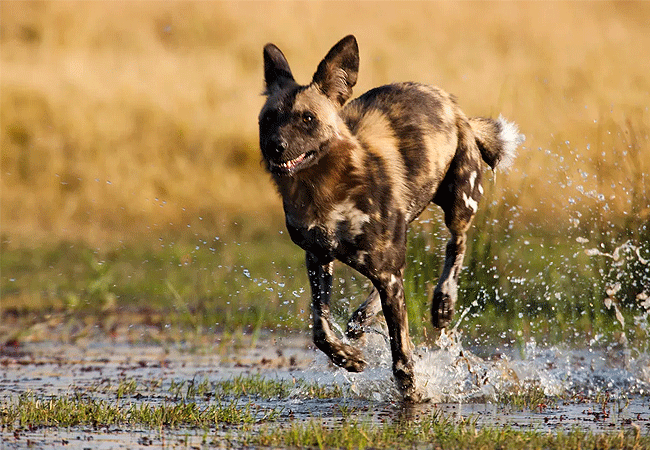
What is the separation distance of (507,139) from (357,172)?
1.75 m

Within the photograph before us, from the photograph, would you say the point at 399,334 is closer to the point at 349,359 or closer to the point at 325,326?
the point at 349,359

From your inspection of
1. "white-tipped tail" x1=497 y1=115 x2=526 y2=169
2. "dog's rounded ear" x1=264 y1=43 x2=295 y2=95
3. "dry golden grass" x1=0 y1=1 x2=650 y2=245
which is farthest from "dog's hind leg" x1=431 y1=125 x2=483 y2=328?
"dry golden grass" x1=0 y1=1 x2=650 y2=245

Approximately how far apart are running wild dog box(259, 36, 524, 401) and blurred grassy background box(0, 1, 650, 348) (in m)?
1.33

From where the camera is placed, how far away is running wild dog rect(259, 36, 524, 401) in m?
5.80

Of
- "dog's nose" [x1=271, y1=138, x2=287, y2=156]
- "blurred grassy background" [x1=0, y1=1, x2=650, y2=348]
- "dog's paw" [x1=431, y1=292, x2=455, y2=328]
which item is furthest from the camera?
"blurred grassy background" [x1=0, y1=1, x2=650, y2=348]

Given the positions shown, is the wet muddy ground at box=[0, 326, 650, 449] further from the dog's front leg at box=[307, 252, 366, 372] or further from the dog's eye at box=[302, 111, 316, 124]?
the dog's eye at box=[302, 111, 316, 124]

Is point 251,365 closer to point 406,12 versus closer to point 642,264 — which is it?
point 642,264

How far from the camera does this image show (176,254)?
1184 centimetres

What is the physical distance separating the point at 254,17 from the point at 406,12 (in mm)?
3258

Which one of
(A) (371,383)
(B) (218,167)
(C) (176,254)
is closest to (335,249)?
(A) (371,383)

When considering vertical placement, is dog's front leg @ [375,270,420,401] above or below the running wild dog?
below

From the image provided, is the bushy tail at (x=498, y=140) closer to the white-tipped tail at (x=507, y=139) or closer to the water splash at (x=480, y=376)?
the white-tipped tail at (x=507, y=139)

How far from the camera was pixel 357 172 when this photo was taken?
5.94 meters

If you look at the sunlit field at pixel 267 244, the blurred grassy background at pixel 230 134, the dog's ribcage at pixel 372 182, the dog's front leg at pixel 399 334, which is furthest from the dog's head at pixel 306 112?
the blurred grassy background at pixel 230 134
